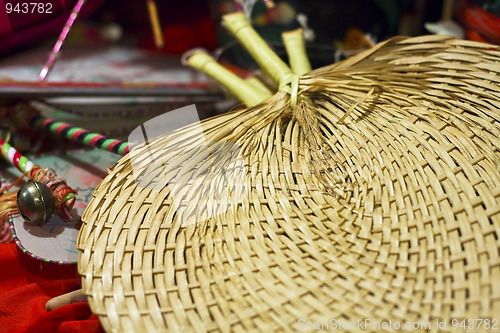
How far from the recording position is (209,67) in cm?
96

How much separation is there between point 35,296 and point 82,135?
0.32m

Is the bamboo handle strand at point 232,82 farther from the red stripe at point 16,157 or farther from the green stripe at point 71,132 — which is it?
the red stripe at point 16,157

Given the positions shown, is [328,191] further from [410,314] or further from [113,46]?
[113,46]

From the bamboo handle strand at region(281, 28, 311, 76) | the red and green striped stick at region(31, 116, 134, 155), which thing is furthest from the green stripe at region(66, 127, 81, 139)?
the bamboo handle strand at region(281, 28, 311, 76)

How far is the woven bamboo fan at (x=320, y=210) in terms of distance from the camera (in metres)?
0.47

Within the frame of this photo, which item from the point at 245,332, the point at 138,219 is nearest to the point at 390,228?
the point at 245,332

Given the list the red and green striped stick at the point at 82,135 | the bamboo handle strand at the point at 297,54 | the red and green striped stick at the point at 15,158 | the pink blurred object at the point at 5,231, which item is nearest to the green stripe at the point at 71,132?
the red and green striped stick at the point at 82,135

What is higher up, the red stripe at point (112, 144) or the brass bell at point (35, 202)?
the red stripe at point (112, 144)

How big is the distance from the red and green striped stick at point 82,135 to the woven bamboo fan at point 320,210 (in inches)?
5.8

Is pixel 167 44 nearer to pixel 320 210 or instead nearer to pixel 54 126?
pixel 54 126

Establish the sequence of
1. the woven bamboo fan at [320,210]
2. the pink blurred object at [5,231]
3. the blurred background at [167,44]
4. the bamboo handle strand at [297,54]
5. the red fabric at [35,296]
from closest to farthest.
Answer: the woven bamboo fan at [320,210]
the red fabric at [35,296]
the pink blurred object at [5,231]
the bamboo handle strand at [297,54]
the blurred background at [167,44]

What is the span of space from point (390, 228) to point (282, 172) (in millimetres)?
162

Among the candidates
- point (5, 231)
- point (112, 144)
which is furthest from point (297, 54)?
point (5, 231)

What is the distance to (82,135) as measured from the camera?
862mm
